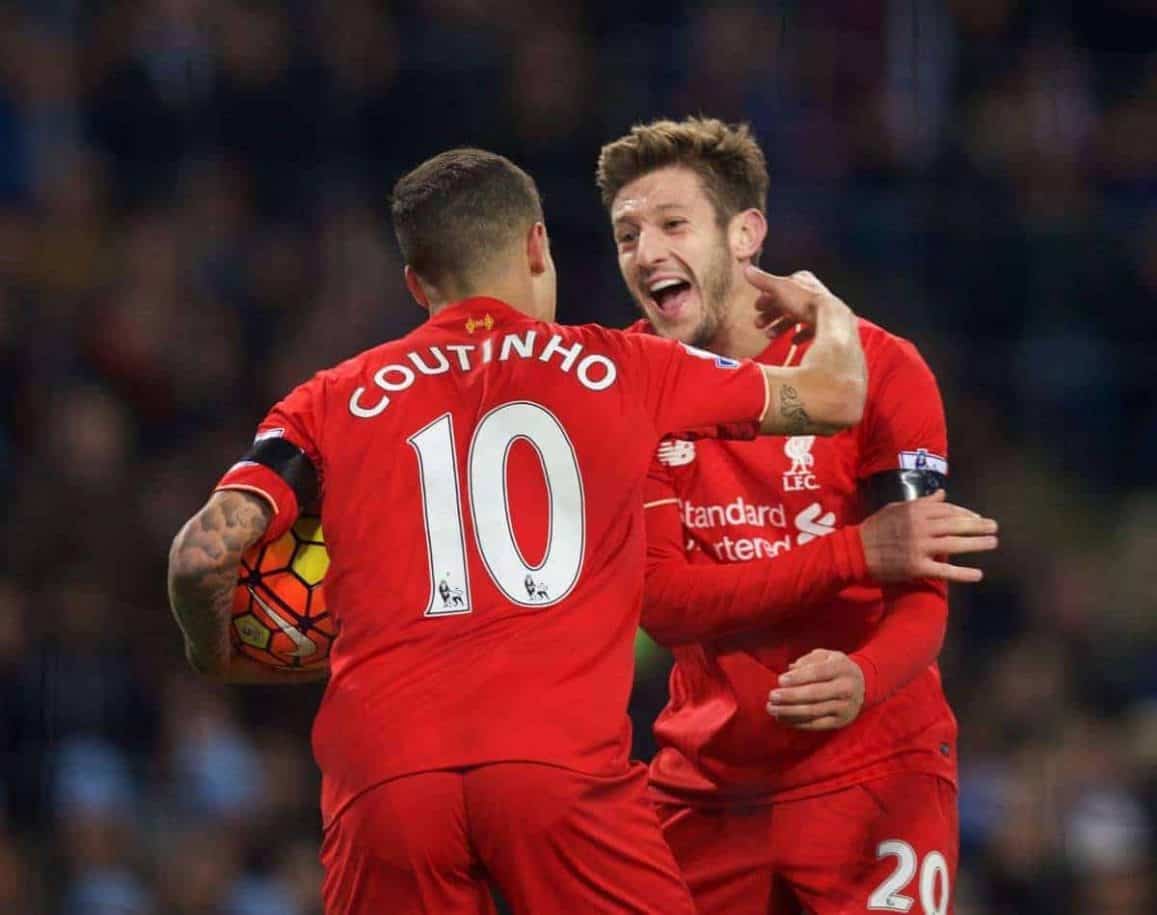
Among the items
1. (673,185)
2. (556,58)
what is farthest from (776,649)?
(556,58)

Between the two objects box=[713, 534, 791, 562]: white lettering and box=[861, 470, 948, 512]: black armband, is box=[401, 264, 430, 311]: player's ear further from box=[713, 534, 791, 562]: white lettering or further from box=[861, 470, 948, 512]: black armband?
box=[861, 470, 948, 512]: black armband

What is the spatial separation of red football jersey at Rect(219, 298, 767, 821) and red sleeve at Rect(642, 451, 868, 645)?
0.51m

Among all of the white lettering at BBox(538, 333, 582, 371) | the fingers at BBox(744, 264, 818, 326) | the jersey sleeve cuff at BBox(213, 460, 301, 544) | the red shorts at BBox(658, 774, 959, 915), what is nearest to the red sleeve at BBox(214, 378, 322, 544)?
the jersey sleeve cuff at BBox(213, 460, 301, 544)

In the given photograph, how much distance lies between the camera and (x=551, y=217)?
720 cm

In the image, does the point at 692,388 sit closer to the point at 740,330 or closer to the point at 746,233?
the point at 740,330

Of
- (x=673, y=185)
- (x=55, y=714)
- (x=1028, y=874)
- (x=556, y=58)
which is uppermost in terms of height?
(x=556, y=58)

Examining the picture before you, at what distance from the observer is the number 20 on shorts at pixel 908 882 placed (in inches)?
147

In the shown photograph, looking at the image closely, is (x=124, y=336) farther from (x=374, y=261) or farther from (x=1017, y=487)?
(x=1017, y=487)

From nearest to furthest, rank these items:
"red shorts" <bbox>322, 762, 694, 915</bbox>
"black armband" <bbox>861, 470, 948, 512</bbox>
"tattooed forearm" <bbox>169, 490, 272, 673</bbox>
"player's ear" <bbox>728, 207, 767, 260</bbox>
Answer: "red shorts" <bbox>322, 762, 694, 915</bbox>, "tattooed forearm" <bbox>169, 490, 272, 673</bbox>, "black armband" <bbox>861, 470, 948, 512</bbox>, "player's ear" <bbox>728, 207, 767, 260</bbox>

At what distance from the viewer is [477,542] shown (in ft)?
10.4

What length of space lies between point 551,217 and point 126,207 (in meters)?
1.62

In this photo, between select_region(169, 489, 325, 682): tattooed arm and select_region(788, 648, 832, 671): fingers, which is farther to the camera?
select_region(788, 648, 832, 671): fingers

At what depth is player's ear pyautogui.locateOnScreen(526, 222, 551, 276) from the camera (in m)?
3.50

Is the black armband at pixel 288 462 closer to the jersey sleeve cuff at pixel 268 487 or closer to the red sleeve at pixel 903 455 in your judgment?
the jersey sleeve cuff at pixel 268 487
